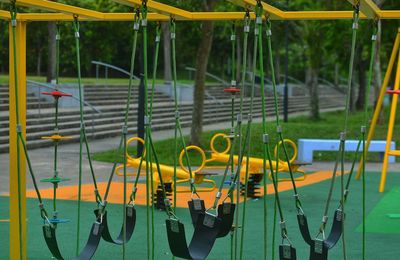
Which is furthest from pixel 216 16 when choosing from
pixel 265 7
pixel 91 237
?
pixel 91 237

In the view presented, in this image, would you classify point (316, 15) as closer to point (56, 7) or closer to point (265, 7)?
point (265, 7)

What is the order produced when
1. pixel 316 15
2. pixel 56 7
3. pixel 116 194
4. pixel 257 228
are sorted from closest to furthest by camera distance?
pixel 56 7
pixel 316 15
pixel 257 228
pixel 116 194

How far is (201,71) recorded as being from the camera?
58.6 feet

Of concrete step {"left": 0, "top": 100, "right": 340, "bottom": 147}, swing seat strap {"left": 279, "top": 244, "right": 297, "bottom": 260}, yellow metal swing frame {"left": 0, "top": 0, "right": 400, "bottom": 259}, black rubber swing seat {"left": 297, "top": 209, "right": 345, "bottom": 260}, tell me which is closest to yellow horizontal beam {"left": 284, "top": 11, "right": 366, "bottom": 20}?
yellow metal swing frame {"left": 0, "top": 0, "right": 400, "bottom": 259}

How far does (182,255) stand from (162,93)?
25.8 m

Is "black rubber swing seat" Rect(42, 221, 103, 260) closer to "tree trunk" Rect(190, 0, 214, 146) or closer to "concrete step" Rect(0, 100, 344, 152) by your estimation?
"tree trunk" Rect(190, 0, 214, 146)

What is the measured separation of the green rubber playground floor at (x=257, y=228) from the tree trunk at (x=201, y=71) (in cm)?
517

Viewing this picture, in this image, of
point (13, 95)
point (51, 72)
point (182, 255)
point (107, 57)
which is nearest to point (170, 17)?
point (13, 95)

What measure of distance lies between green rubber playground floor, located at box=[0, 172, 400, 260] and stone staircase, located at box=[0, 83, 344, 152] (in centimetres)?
854

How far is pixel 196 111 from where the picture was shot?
18.2 m

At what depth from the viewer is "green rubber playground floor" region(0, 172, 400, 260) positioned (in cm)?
824

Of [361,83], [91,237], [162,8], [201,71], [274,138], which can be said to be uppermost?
[162,8]

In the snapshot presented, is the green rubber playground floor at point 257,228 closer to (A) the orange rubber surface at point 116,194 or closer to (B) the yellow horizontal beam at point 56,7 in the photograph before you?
(A) the orange rubber surface at point 116,194

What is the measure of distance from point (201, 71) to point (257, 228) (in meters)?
8.47
